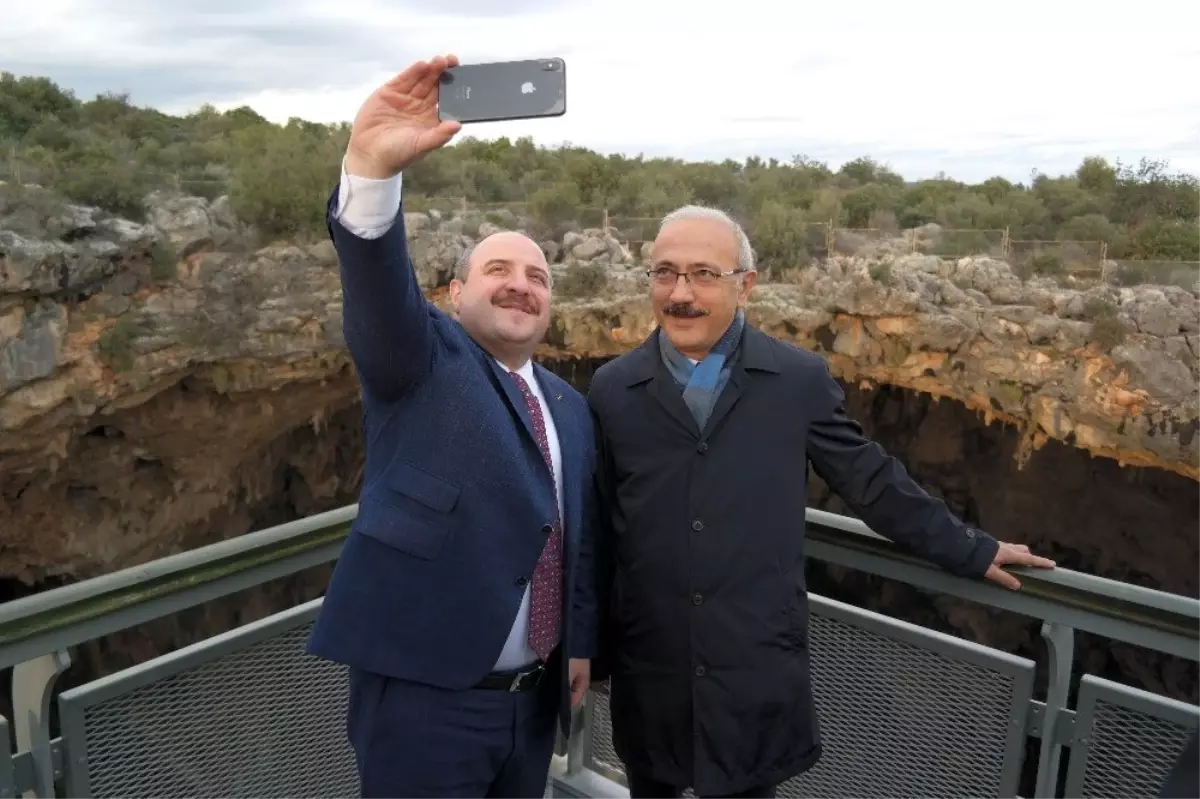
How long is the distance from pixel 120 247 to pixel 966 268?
9.83m

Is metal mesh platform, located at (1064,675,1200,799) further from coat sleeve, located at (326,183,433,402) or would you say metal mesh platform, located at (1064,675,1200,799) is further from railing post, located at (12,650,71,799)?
railing post, located at (12,650,71,799)

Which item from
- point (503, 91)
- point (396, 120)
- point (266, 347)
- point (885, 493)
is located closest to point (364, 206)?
point (396, 120)

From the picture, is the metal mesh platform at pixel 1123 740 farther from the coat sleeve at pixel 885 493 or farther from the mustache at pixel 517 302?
the mustache at pixel 517 302

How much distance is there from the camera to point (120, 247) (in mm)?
9977

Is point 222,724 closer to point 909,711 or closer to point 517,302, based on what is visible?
point 517,302

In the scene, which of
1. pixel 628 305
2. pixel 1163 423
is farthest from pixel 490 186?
pixel 1163 423

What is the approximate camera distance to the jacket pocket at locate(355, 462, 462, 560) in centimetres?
150

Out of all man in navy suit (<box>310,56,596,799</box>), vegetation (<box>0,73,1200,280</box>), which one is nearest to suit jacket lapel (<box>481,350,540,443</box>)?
man in navy suit (<box>310,56,596,799</box>)

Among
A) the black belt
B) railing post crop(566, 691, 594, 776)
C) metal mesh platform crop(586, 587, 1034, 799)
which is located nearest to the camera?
the black belt

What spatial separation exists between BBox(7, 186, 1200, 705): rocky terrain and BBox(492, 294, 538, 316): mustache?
9.01m

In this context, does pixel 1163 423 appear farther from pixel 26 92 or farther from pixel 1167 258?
pixel 26 92

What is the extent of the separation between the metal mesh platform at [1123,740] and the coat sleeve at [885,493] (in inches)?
13.8

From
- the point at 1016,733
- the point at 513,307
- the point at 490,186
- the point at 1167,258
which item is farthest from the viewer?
the point at 490,186

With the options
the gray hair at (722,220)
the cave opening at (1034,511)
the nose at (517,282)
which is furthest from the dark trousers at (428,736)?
the cave opening at (1034,511)
